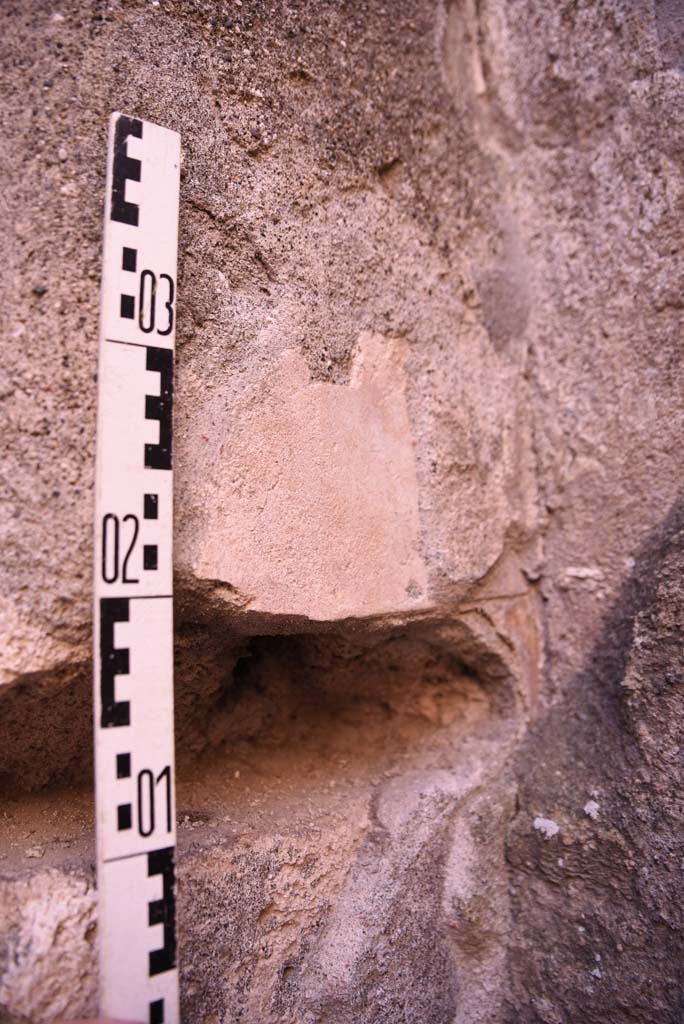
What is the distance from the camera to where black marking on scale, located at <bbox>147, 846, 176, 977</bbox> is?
33.3 inches

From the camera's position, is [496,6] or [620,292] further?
[496,6]

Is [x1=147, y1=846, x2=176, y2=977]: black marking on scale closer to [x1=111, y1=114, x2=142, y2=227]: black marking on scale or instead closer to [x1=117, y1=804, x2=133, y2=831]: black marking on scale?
[x1=117, y1=804, x2=133, y2=831]: black marking on scale

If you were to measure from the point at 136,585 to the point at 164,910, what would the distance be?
0.36 meters

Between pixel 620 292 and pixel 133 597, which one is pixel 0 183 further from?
pixel 620 292

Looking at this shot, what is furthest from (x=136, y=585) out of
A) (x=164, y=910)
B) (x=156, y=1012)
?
(x=156, y=1012)

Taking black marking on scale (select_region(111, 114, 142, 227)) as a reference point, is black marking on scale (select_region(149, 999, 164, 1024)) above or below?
below

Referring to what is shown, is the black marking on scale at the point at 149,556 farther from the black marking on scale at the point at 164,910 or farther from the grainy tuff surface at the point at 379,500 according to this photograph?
the black marking on scale at the point at 164,910

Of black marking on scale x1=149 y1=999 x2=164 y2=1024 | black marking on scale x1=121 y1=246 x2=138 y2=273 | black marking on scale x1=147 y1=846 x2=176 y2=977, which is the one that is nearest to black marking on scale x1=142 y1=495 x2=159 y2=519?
black marking on scale x1=121 y1=246 x2=138 y2=273

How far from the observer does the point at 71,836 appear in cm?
97

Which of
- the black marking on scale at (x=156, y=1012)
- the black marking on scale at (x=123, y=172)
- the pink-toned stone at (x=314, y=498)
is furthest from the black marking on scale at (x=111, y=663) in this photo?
the black marking on scale at (x=123, y=172)

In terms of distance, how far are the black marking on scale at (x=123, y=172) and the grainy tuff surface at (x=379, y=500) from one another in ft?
0.12

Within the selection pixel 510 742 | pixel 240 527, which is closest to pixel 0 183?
pixel 240 527

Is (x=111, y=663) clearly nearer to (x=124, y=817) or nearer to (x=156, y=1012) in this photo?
(x=124, y=817)

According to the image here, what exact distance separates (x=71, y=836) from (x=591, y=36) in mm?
1403
